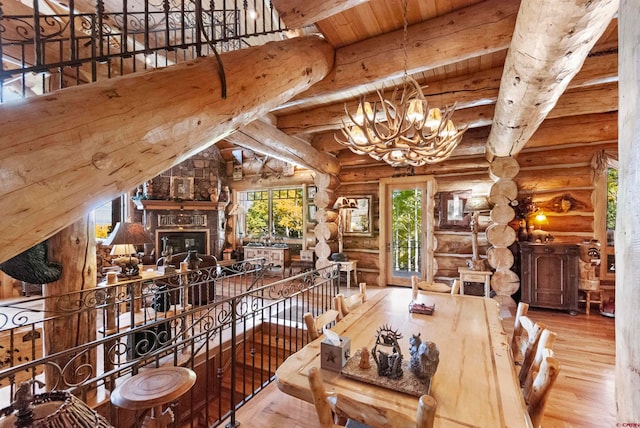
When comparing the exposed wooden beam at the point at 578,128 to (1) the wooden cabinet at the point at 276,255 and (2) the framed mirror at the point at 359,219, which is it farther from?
(1) the wooden cabinet at the point at 276,255

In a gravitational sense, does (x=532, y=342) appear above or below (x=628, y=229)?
below

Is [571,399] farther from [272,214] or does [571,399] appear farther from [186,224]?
[186,224]

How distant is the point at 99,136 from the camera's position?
108cm

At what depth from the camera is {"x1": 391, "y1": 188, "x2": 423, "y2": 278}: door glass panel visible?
5.86m

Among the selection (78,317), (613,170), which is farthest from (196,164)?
(613,170)

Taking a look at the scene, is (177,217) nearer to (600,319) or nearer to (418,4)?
(418,4)

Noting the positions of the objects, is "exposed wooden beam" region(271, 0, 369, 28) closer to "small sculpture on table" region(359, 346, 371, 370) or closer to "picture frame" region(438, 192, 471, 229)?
"small sculpture on table" region(359, 346, 371, 370)

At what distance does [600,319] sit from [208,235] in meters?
8.17

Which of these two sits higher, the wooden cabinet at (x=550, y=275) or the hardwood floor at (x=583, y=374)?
the wooden cabinet at (x=550, y=275)

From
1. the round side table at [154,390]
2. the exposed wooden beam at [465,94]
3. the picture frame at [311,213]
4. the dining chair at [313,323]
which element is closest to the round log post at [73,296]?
the round side table at [154,390]

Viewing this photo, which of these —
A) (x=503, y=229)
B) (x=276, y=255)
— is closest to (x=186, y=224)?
(x=276, y=255)

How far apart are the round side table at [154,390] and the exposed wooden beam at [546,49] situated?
2.64 metres

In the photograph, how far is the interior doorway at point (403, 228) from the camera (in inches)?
224

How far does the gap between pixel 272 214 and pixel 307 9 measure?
627 centimetres
